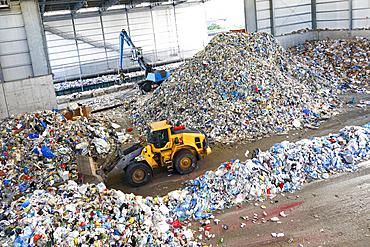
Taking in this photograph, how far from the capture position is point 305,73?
15.4m

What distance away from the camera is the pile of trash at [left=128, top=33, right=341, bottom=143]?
40.1 ft

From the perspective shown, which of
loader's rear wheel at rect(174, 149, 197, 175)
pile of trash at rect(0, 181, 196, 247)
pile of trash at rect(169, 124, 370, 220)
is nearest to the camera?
pile of trash at rect(0, 181, 196, 247)

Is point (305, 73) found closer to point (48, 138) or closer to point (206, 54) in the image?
point (206, 54)

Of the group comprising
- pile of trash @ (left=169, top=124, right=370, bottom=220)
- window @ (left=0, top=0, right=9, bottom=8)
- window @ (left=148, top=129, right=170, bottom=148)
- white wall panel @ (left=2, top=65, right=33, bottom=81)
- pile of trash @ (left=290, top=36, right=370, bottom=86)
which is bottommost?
pile of trash @ (left=169, top=124, right=370, bottom=220)

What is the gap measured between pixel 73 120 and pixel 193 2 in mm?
27119

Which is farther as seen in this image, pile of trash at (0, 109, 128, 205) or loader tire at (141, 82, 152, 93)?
loader tire at (141, 82, 152, 93)

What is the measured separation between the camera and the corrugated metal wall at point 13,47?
15.6 meters

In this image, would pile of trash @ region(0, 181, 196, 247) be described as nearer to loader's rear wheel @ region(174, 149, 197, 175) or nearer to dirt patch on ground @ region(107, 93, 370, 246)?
dirt patch on ground @ region(107, 93, 370, 246)

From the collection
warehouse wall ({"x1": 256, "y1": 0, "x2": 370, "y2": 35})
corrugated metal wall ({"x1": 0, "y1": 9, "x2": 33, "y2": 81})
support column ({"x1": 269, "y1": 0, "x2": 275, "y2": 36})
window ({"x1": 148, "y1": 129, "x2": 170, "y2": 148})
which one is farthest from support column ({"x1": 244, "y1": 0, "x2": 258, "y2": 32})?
window ({"x1": 148, "y1": 129, "x2": 170, "y2": 148})

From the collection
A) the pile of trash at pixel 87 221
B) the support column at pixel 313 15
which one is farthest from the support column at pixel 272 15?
the pile of trash at pixel 87 221

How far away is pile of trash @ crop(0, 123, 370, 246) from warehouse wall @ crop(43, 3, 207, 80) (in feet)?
79.1

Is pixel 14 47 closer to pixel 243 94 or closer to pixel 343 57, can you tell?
pixel 243 94

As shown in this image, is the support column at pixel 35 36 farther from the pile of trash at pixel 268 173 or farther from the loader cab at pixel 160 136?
the pile of trash at pixel 268 173

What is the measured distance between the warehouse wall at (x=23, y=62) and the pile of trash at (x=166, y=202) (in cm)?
965
